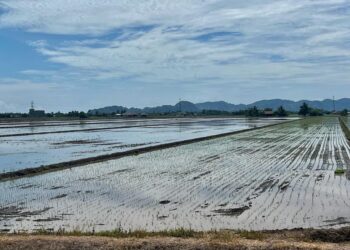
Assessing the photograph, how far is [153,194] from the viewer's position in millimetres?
10039

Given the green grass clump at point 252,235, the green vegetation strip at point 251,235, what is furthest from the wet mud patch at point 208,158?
the green grass clump at point 252,235

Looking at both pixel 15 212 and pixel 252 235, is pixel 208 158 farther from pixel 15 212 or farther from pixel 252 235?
pixel 252 235

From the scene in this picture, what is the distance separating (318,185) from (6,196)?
685cm

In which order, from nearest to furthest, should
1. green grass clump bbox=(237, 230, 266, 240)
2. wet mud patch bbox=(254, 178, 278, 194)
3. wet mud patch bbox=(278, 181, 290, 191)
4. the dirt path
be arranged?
the dirt path < green grass clump bbox=(237, 230, 266, 240) < wet mud patch bbox=(254, 178, 278, 194) < wet mud patch bbox=(278, 181, 290, 191)

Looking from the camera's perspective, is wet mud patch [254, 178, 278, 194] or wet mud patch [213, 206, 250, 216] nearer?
wet mud patch [213, 206, 250, 216]

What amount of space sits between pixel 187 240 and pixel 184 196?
4087mm

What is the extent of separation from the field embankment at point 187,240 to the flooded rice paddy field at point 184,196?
1050 mm

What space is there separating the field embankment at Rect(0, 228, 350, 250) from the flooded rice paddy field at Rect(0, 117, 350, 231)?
105 centimetres

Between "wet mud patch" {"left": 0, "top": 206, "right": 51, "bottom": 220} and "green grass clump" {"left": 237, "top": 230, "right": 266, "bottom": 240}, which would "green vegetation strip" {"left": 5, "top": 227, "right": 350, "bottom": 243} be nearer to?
"green grass clump" {"left": 237, "top": 230, "right": 266, "bottom": 240}

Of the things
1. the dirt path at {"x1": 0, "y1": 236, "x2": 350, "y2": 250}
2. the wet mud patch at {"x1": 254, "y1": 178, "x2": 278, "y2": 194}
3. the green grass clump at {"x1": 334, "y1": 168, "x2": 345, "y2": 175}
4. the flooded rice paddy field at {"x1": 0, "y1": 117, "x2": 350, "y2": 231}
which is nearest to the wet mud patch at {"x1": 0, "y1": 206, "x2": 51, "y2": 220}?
the flooded rice paddy field at {"x1": 0, "y1": 117, "x2": 350, "y2": 231}

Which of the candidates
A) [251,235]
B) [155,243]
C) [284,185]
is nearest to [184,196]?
[284,185]

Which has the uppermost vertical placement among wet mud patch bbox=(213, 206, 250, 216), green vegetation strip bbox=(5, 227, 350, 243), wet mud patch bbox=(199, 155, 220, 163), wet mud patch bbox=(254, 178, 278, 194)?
green vegetation strip bbox=(5, 227, 350, 243)

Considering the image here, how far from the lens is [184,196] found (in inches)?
382

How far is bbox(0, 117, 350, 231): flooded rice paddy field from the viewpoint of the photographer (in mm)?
7492
